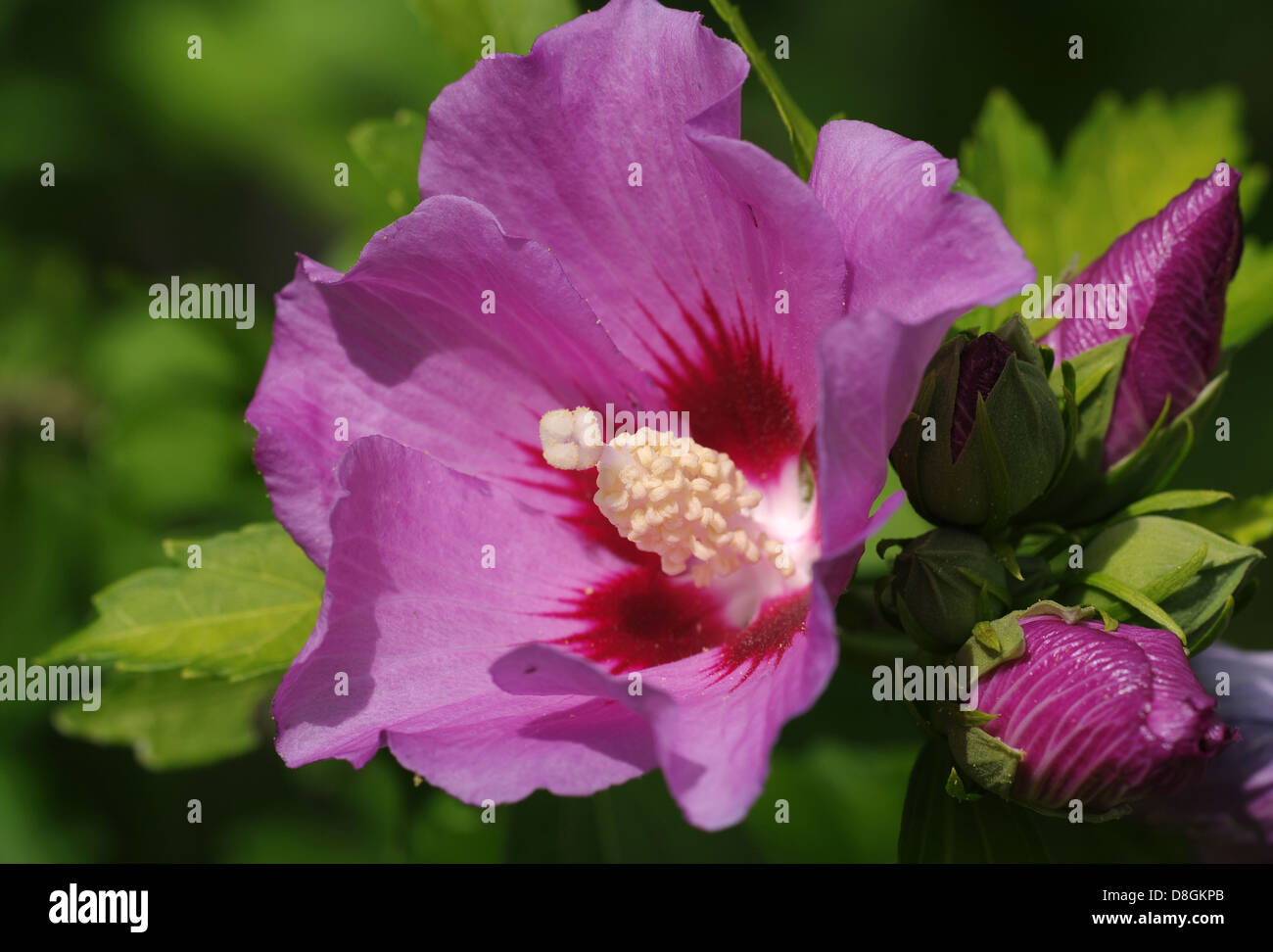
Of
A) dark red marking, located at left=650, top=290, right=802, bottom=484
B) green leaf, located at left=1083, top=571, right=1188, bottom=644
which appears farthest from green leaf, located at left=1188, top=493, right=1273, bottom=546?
dark red marking, located at left=650, top=290, right=802, bottom=484

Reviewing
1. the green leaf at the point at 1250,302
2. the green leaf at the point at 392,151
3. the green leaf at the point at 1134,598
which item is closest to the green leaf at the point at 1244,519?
the green leaf at the point at 1250,302

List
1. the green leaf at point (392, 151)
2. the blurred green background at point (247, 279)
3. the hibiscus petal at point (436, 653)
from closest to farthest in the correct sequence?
the hibiscus petal at point (436, 653) → the green leaf at point (392, 151) → the blurred green background at point (247, 279)

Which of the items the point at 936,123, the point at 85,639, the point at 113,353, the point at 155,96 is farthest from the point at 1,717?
the point at 936,123

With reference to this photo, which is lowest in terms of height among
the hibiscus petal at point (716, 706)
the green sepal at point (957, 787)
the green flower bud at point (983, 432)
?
the green sepal at point (957, 787)

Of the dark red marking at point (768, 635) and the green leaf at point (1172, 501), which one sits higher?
the green leaf at point (1172, 501)

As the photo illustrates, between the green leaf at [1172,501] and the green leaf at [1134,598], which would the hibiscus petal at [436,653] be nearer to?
the green leaf at [1134,598]

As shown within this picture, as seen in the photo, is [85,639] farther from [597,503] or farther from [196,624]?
[597,503]

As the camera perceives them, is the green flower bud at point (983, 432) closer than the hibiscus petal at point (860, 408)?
No
